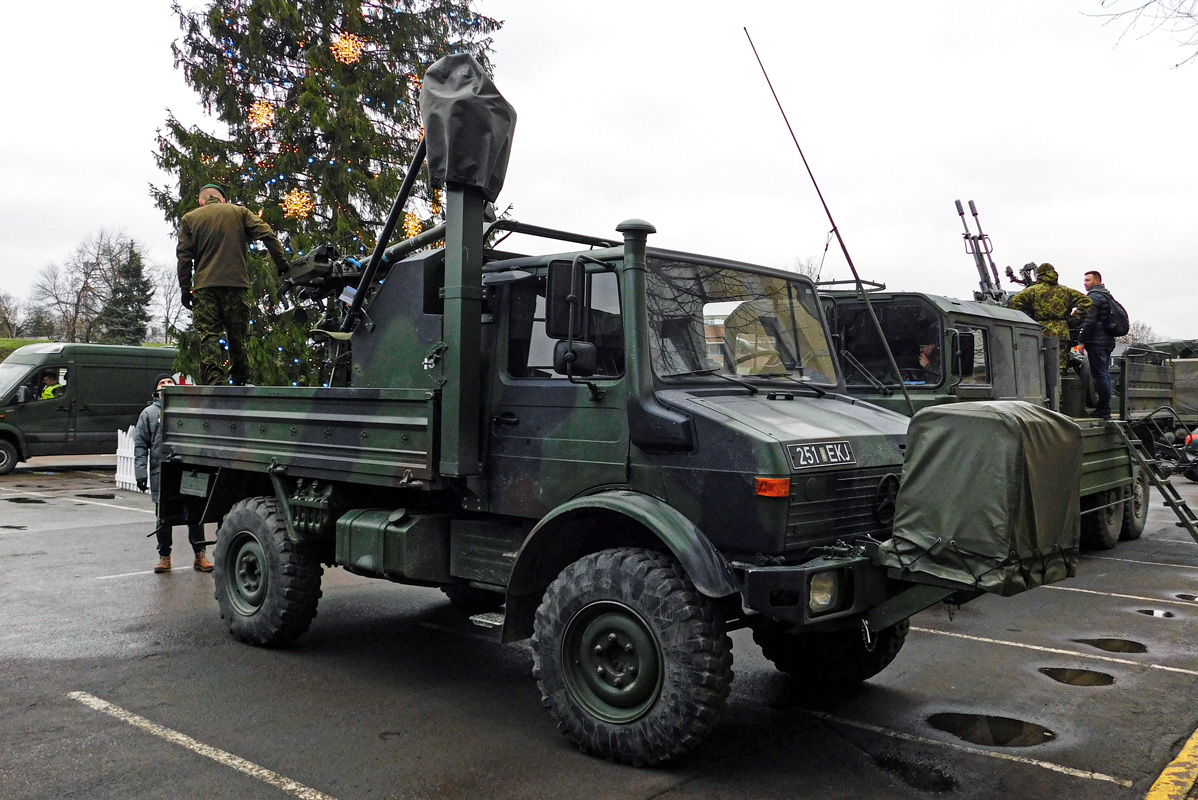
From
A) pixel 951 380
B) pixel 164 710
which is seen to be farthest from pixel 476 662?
pixel 951 380

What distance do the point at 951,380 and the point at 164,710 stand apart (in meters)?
6.96

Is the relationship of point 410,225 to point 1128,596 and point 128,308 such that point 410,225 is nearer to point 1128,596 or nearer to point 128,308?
point 1128,596

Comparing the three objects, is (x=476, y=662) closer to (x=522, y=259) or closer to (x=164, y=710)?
(x=164, y=710)

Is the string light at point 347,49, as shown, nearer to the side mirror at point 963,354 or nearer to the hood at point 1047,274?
the hood at point 1047,274

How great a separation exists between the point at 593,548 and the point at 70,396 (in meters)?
16.8

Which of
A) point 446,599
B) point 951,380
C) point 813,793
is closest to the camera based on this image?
point 813,793

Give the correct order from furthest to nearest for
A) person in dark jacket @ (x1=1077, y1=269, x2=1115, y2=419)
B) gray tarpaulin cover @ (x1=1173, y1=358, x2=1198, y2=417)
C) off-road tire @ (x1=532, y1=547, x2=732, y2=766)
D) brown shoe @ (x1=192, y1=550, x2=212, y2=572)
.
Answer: gray tarpaulin cover @ (x1=1173, y1=358, x2=1198, y2=417)
person in dark jacket @ (x1=1077, y1=269, x2=1115, y2=419)
brown shoe @ (x1=192, y1=550, x2=212, y2=572)
off-road tire @ (x1=532, y1=547, x2=732, y2=766)

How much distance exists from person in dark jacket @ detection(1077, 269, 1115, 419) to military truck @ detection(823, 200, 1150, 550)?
2.82 feet

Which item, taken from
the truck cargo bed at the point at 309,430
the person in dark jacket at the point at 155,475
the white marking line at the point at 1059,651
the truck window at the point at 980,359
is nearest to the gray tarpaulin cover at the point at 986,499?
the white marking line at the point at 1059,651

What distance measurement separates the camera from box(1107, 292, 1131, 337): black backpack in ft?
37.4

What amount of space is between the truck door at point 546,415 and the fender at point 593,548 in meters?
0.20

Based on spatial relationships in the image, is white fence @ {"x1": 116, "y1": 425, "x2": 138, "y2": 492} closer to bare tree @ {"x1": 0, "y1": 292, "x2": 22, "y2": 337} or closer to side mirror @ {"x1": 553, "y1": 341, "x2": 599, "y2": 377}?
side mirror @ {"x1": 553, "y1": 341, "x2": 599, "y2": 377}

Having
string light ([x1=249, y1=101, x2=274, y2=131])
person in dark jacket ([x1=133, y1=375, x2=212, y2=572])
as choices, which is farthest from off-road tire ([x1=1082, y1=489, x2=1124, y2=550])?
string light ([x1=249, y1=101, x2=274, y2=131])

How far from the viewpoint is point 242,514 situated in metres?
6.57
